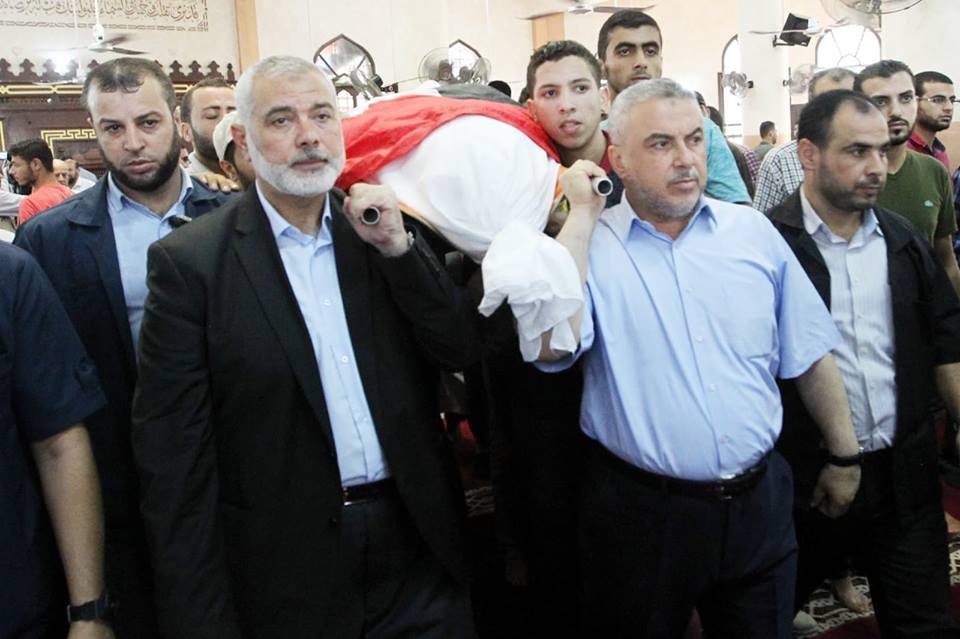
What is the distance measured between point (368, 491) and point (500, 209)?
2.23 feet

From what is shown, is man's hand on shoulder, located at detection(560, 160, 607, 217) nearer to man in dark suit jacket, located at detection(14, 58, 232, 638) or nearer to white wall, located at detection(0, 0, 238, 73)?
man in dark suit jacket, located at detection(14, 58, 232, 638)

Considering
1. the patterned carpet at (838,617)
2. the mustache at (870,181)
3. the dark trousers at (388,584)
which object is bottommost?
the patterned carpet at (838,617)

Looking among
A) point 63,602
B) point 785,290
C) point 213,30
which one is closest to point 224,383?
point 63,602

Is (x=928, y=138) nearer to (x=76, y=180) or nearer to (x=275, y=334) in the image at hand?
(x=275, y=334)

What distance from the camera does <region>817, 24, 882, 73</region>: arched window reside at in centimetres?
1758

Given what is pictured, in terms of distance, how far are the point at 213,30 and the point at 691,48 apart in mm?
9653

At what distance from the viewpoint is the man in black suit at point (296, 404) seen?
5.92 feet

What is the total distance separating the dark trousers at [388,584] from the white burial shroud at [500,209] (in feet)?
1.50

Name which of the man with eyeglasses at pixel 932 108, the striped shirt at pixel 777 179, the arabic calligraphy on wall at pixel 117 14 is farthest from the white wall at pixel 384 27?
the striped shirt at pixel 777 179

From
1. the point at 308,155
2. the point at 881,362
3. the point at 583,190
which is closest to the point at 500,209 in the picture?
the point at 583,190

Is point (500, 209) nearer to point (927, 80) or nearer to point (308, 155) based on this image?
point (308, 155)

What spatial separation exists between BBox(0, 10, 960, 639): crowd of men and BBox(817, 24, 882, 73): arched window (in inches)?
651

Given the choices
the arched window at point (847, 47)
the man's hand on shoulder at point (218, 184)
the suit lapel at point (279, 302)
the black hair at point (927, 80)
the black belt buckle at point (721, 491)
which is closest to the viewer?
the suit lapel at point (279, 302)

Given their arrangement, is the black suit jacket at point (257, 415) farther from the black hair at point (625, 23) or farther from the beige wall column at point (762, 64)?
the beige wall column at point (762, 64)
